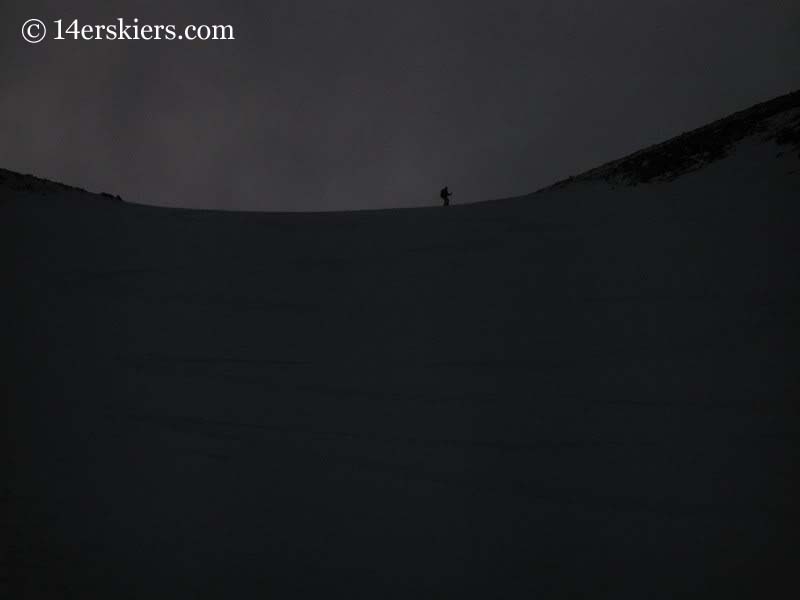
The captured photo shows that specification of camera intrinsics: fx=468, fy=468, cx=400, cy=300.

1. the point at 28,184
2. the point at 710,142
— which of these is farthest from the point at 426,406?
the point at 28,184

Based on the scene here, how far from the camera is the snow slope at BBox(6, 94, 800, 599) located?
207cm

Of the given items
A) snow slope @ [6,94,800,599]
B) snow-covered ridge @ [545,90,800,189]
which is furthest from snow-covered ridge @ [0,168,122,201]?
snow-covered ridge @ [545,90,800,189]

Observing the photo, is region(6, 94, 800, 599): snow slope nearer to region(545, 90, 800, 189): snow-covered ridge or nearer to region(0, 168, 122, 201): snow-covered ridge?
region(545, 90, 800, 189): snow-covered ridge

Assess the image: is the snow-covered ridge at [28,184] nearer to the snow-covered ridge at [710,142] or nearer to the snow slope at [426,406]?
the snow slope at [426,406]

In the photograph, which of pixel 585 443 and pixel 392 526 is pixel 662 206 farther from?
pixel 392 526

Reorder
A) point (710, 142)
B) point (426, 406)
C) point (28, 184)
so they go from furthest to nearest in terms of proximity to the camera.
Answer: point (28, 184) < point (710, 142) < point (426, 406)

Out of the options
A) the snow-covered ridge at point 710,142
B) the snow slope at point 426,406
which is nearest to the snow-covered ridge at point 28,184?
the snow slope at point 426,406

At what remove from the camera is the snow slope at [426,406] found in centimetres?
207

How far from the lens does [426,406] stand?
9.66ft

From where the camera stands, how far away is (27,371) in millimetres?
3184

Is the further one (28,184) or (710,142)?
(28,184)

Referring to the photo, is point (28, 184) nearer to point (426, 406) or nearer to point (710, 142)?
point (426, 406)

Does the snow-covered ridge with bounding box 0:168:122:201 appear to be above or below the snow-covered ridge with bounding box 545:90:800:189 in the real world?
above

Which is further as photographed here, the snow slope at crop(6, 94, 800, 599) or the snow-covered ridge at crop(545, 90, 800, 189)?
the snow-covered ridge at crop(545, 90, 800, 189)
